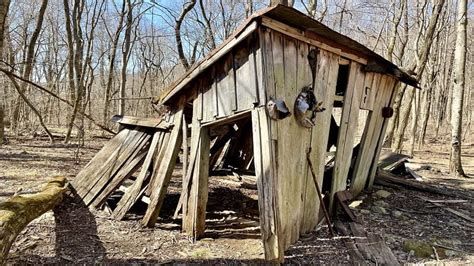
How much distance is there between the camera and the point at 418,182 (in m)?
8.58

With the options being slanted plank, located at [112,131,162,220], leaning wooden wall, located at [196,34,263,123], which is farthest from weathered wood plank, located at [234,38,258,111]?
slanted plank, located at [112,131,162,220]

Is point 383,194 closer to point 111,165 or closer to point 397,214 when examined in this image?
point 397,214

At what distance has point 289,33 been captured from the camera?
182 inches

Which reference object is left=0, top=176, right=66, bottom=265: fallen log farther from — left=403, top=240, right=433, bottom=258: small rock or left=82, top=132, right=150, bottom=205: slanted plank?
left=403, top=240, right=433, bottom=258: small rock

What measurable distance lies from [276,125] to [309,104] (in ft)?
2.66

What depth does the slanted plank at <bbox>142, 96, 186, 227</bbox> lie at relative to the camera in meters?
5.83

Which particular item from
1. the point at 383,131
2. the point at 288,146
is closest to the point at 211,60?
the point at 288,146

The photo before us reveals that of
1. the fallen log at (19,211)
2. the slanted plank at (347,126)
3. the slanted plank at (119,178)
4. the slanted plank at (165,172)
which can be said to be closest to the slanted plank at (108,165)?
the slanted plank at (119,178)

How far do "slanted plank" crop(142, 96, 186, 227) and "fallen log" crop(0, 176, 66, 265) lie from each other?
1.46 m

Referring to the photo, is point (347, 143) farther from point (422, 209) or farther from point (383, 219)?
point (422, 209)

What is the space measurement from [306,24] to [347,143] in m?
2.52

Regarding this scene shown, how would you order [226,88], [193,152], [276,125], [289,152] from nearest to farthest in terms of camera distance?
[276,125]
[289,152]
[226,88]
[193,152]

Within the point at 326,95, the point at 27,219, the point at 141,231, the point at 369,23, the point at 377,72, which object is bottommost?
the point at 141,231

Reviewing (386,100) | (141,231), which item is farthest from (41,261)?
(386,100)
